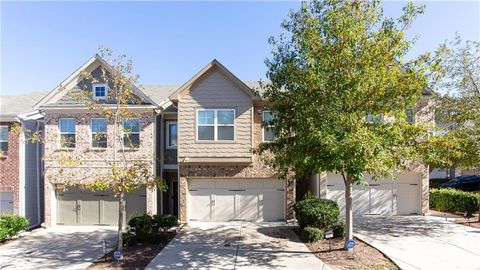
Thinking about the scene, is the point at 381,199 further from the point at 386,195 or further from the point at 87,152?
the point at 87,152

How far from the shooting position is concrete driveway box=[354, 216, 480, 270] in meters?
9.09

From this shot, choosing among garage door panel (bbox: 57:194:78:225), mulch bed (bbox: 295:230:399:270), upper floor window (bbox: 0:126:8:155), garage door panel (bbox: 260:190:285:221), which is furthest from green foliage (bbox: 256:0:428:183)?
upper floor window (bbox: 0:126:8:155)

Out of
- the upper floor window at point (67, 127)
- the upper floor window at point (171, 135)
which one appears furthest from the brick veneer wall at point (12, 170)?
the upper floor window at point (171, 135)

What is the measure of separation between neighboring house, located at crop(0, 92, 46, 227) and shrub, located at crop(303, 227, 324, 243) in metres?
14.6

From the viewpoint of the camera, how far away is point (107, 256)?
10.1m

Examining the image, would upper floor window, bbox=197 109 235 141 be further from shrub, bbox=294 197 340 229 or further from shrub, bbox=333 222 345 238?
shrub, bbox=333 222 345 238

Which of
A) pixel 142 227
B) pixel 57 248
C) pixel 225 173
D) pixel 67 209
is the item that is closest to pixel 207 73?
pixel 225 173

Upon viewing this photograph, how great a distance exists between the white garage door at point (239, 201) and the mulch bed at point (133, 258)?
3.96 metres

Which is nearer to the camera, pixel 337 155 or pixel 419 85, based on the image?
pixel 337 155

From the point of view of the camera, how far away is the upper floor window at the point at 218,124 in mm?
14547

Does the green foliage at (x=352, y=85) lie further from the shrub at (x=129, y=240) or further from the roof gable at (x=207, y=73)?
the shrub at (x=129, y=240)

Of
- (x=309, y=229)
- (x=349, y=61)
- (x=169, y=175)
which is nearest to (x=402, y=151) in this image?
(x=349, y=61)

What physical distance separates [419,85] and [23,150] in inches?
732

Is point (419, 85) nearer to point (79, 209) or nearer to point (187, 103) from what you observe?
point (187, 103)
